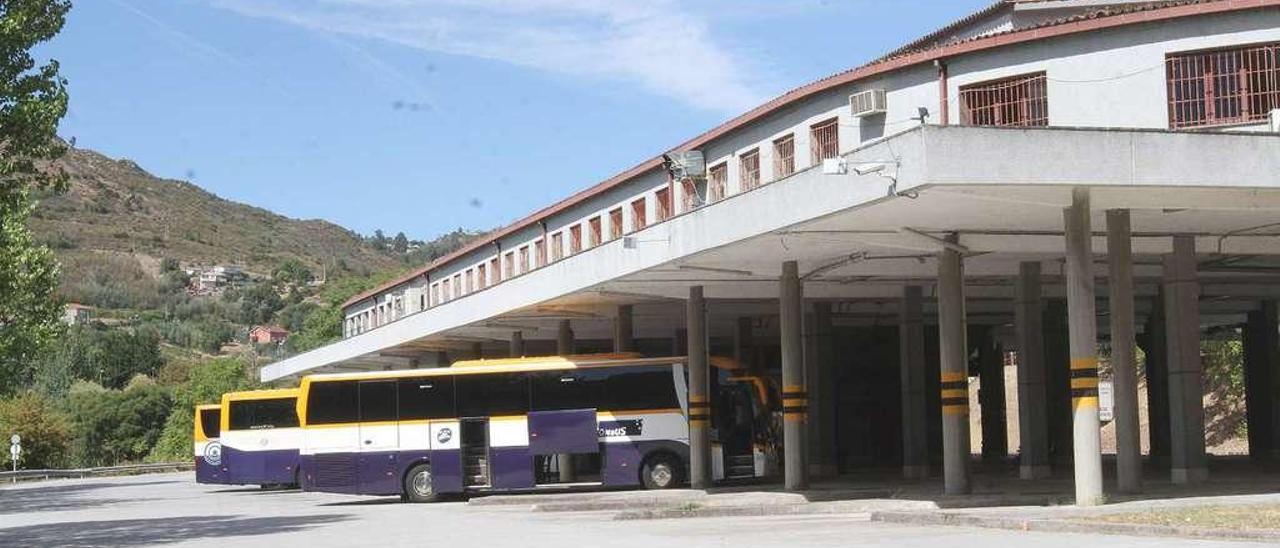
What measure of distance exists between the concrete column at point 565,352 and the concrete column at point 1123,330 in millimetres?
11954

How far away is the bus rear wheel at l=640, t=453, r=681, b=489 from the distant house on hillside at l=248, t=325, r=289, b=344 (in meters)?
121

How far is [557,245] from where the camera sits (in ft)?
166

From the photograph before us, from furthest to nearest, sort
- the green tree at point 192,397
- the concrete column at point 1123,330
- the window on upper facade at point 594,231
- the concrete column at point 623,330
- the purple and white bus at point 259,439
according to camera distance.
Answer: the green tree at point 192,397, the window on upper facade at point 594,231, the purple and white bus at point 259,439, the concrete column at point 623,330, the concrete column at point 1123,330

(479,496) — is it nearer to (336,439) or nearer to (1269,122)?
(336,439)

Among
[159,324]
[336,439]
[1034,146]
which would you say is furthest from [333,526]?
[159,324]

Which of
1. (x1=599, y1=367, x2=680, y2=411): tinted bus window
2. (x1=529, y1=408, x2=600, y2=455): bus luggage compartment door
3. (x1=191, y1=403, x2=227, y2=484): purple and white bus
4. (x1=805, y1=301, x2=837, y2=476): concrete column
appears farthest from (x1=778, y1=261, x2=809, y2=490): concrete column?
(x1=191, y1=403, x2=227, y2=484): purple and white bus

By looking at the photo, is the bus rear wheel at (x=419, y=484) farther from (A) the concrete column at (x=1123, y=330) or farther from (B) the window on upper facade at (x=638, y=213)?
(A) the concrete column at (x=1123, y=330)

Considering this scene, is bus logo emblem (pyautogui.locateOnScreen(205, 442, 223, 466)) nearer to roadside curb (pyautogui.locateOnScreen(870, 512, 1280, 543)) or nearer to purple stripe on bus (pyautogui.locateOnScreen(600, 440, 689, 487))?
purple stripe on bus (pyautogui.locateOnScreen(600, 440, 689, 487))

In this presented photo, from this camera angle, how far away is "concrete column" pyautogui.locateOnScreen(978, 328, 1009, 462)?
48875mm

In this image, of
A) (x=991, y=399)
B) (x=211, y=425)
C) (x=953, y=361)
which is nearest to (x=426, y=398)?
(x=953, y=361)

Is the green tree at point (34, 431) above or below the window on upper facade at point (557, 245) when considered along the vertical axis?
below

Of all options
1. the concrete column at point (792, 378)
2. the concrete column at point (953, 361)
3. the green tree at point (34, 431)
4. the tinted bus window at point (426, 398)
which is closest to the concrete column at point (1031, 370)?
the concrete column at point (792, 378)

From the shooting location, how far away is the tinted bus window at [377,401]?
32906 mm

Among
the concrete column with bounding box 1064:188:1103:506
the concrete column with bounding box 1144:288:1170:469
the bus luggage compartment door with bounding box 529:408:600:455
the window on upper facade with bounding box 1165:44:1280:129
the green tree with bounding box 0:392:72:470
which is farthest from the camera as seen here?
the green tree with bounding box 0:392:72:470
